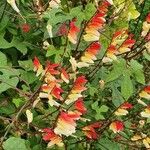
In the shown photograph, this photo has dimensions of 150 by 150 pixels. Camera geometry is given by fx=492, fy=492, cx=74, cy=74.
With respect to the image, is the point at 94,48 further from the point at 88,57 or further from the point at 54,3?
the point at 54,3

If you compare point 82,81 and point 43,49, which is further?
point 43,49

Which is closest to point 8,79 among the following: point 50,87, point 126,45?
point 50,87

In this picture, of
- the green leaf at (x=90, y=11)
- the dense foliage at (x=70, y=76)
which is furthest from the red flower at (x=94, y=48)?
the green leaf at (x=90, y=11)

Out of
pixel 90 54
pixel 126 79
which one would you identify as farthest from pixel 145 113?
pixel 90 54

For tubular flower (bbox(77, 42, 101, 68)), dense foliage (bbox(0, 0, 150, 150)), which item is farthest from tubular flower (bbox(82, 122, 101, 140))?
tubular flower (bbox(77, 42, 101, 68))

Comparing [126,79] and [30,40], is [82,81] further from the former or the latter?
[30,40]

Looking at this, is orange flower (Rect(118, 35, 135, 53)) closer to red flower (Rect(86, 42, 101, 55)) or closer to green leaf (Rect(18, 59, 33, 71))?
red flower (Rect(86, 42, 101, 55))

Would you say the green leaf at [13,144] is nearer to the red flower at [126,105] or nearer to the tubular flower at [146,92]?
the red flower at [126,105]
